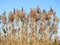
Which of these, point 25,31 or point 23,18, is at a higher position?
point 23,18

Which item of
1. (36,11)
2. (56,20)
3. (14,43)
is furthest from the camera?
(36,11)

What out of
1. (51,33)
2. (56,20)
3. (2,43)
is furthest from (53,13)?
(2,43)

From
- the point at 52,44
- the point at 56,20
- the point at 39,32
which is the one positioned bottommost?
the point at 52,44

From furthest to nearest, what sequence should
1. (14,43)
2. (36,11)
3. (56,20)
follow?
(36,11) < (56,20) < (14,43)

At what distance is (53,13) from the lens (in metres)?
4.35

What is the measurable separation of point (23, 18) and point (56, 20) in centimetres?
89

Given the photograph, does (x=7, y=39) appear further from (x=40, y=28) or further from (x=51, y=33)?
(x=51, y=33)

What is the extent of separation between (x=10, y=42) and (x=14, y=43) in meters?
0.12

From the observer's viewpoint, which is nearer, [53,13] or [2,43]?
[2,43]

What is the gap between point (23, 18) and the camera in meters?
4.36

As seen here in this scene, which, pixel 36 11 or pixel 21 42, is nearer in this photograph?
pixel 21 42

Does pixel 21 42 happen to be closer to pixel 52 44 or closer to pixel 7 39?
pixel 7 39

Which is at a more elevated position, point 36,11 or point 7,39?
point 36,11

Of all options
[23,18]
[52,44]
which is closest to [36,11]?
[23,18]
